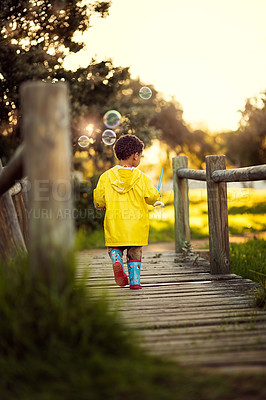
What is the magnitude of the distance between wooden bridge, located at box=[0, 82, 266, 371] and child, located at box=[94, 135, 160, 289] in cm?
30

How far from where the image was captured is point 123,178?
461 cm

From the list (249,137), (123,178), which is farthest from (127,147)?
(249,137)

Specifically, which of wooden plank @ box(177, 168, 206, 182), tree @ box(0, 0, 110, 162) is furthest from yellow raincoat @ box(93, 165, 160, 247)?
Answer: tree @ box(0, 0, 110, 162)

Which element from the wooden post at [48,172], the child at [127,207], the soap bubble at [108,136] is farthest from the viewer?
the soap bubble at [108,136]

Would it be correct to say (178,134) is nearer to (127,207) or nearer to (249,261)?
(249,261)

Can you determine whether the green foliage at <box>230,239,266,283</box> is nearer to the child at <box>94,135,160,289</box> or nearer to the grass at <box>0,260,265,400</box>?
the child at <box>94,135,160,289</box>

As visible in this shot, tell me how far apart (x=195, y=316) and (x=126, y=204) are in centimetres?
151

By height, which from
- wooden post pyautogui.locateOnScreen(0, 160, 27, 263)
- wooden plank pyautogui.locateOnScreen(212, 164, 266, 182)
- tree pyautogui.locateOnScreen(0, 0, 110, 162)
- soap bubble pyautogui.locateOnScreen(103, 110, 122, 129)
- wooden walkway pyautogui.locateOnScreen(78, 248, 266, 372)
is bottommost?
wooden walkway pyautogui.locateOnScreen(78, 248, 266, 372)

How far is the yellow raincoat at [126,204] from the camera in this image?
179 inches

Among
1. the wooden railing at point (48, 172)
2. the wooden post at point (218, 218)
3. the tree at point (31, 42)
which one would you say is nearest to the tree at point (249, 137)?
the tree at point (31, 42)

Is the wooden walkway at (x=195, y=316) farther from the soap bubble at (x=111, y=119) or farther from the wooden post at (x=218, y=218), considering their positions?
the soap bubble at (x=111, y=119)

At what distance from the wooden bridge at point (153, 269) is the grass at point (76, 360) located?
0.44 ft

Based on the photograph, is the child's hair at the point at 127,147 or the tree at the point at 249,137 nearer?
the child's hair at the point at 127,147

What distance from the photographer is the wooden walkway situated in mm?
2479
